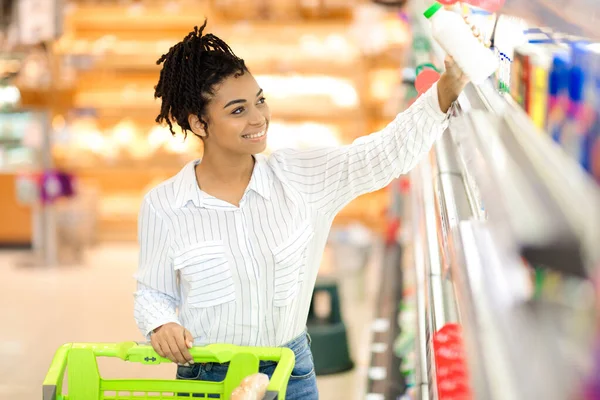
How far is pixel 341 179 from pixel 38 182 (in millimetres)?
5110

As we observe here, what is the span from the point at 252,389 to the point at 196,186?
537mm

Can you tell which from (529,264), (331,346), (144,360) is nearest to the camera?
(529,264)

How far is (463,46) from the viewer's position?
1.69 meters

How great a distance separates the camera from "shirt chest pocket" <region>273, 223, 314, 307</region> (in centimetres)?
200

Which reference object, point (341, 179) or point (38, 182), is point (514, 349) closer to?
point (341, 179)

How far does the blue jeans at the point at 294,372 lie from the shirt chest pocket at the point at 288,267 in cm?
12

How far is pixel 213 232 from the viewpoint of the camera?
6.50 feet

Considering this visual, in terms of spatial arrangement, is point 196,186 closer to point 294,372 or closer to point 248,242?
point 248,242

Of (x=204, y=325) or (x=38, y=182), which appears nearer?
(x=204, y=325)

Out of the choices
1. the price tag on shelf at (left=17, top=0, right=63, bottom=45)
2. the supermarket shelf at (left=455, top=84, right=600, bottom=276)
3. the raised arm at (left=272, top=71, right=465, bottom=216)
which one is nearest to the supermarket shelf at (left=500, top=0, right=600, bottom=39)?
the supermarket shelf at (left=455, top=84, right=600, bottom=276)

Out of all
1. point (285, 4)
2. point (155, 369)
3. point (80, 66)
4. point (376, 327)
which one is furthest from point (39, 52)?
point (376, 327)

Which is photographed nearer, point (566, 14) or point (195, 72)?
point (566, 14)

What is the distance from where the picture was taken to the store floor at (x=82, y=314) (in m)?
4.50

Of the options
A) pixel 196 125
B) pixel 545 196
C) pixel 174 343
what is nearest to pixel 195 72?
pixel 196 125
